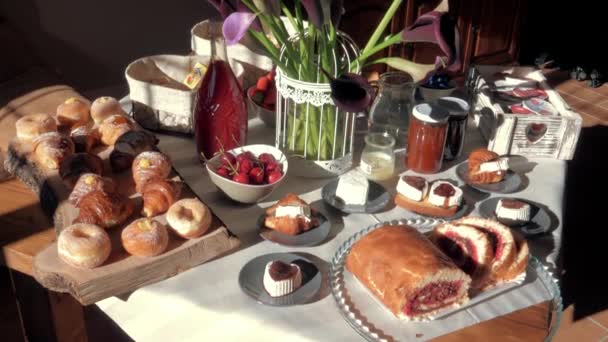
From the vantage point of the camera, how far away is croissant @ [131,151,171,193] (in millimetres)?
1133

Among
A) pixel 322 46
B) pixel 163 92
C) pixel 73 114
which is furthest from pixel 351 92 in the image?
pixel 73 114

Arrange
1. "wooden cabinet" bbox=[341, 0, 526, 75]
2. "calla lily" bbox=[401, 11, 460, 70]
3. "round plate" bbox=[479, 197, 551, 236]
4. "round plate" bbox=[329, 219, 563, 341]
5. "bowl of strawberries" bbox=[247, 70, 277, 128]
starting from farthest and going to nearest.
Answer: "wooden cabinet" bbox=[341, 0, 526, 75], "bowl of strawberries" bbox=[247, 70, 277, 128], "round plate" bbox=[479, 197, 551, 236], "calla lily" bbox=[401, 11, 460, 70], "round plate" bbox=[329, 219, 563, 341]

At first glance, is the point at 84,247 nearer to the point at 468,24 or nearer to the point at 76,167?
the point at 76,167

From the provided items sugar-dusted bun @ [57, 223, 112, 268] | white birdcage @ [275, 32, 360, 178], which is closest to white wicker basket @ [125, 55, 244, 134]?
white birdcage @ [275, 32, 360, 178]

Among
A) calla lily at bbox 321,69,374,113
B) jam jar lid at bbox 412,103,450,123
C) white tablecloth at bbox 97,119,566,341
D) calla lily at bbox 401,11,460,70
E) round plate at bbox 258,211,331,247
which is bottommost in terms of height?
white tablecloth at bbox 97,119,566,341

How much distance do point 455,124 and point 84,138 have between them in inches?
30.2

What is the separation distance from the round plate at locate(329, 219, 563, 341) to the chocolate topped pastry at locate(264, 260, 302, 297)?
0.06 meters

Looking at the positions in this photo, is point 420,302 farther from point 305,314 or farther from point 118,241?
point 118,241

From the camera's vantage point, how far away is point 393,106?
4.51 feet

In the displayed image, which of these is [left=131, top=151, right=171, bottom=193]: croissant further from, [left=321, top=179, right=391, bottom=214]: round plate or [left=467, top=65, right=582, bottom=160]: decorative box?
[left=467, top=65, right=582, bottom=160]: decorative box

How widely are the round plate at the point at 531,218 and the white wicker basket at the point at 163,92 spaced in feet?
1.89

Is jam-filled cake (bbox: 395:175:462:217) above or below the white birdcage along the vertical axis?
below

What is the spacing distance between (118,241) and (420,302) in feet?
1.64

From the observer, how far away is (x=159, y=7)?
2.94 metres
